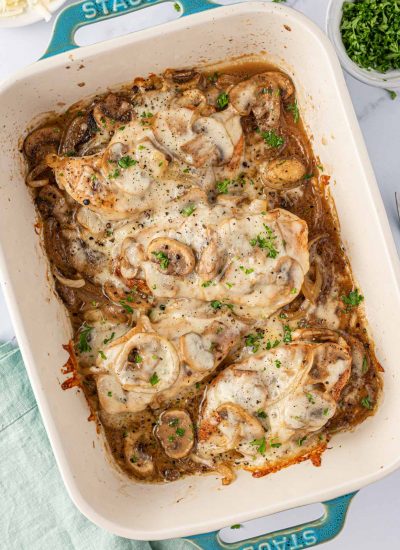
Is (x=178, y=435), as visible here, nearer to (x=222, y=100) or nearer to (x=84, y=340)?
(x=84, y=340)

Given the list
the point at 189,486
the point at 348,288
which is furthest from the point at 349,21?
the point at 189,486

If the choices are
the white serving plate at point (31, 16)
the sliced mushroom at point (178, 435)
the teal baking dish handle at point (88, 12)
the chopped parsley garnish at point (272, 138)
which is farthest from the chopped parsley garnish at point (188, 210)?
the white serving plate at point (31, 16)

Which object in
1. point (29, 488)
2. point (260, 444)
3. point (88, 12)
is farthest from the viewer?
point (29, 488)

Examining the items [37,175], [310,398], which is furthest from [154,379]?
[37,175]

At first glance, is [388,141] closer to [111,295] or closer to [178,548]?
[111,295]

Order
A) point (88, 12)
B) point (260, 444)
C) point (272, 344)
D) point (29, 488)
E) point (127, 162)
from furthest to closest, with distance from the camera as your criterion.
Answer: point (29, 488) → point (272, 344) → point (260, 444) → point (127, 162) → point (88, 12)

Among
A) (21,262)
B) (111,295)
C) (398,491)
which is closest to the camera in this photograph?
(21,262)

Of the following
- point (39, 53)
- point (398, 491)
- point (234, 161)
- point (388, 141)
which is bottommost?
point (398, 491)
